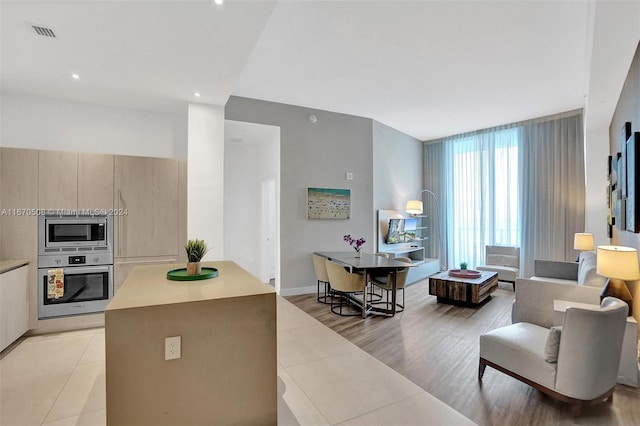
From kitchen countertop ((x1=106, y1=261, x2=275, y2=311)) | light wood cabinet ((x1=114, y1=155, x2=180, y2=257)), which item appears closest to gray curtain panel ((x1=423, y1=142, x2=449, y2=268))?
light wood cabinet ((x1=114, y1=155, x2=180, y2=257))

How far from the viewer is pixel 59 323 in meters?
3.67

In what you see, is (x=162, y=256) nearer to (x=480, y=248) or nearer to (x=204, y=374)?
(x=204, y=374)

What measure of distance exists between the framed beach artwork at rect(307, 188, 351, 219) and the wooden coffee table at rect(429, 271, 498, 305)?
2013mm

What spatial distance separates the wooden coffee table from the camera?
4.73 meters

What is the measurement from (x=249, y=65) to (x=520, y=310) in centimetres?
425

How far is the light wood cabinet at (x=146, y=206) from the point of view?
3922 millimetres

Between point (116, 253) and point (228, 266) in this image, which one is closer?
point (228, 266)

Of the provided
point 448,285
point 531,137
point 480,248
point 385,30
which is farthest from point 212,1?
point 480,248

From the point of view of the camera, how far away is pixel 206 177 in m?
4.22

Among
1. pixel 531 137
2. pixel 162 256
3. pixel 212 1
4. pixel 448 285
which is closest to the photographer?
pixel 212 1

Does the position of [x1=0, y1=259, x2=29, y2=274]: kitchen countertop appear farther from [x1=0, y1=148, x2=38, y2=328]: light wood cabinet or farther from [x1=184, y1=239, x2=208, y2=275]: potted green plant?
[x1=184, y1=239, x2=208, y2=275]: potted green plant

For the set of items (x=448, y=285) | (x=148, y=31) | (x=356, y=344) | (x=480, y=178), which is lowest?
(x=356, y=344)

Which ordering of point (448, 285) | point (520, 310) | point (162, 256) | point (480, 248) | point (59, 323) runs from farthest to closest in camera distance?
point (480, 248) → point (448, 285) → point (162, 256) → point (59, 323) → point (520, 310)

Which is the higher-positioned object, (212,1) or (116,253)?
(212,1)
